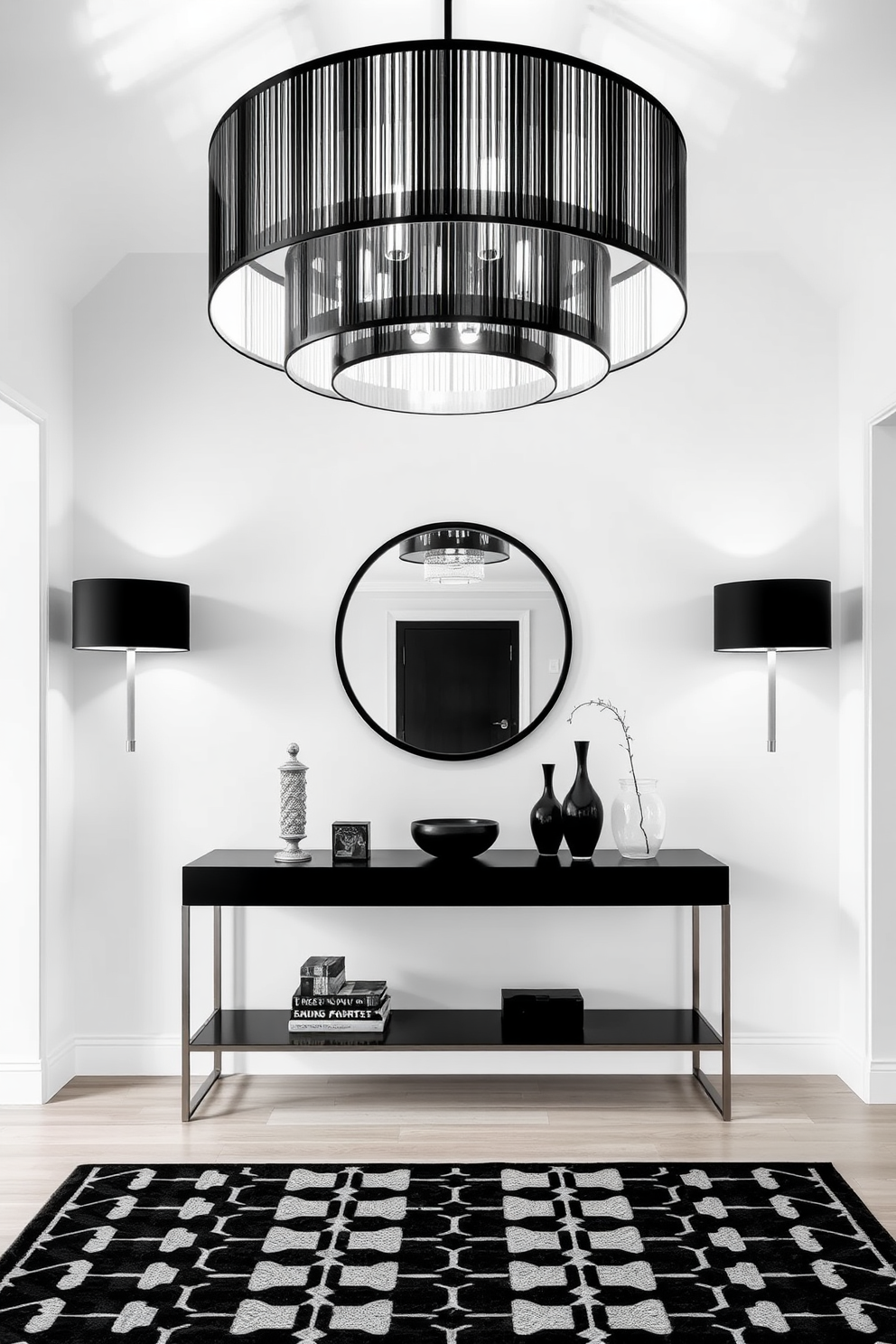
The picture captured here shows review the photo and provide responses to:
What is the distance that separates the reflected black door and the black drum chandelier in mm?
1848

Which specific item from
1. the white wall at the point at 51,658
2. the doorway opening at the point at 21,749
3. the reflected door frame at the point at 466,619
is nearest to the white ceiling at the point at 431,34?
the white wall at the point at 51,658

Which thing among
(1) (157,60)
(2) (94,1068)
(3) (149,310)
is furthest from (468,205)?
(2) (94,1068)

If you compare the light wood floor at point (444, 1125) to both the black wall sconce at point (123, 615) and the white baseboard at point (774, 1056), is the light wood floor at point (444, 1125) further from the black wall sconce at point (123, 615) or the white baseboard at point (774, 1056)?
the black wall sconce at point (123, 615)

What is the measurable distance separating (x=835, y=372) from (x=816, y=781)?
1.53 m

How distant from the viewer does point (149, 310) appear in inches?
154

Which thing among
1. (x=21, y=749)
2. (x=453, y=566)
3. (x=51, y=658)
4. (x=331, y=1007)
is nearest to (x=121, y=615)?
(x=51, y=658)

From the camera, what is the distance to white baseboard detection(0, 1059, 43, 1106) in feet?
11.7

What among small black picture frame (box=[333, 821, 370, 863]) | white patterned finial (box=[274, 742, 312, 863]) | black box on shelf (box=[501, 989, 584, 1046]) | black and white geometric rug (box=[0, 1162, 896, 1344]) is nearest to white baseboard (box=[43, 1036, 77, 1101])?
black and white geometric rug (box=[0, 1162, 896, 1344])

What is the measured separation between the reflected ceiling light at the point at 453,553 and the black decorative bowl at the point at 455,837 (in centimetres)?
92

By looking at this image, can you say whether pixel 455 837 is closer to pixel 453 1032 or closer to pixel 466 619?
pixel 453 1032

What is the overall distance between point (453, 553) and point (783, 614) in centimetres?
119

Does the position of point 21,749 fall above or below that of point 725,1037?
above

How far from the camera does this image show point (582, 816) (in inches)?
137

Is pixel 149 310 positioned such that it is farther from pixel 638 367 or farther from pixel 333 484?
pixel 638 367
